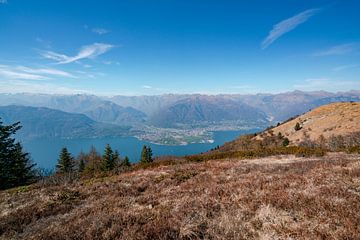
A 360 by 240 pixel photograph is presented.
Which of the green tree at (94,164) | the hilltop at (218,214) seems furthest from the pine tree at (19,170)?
the hilltop at (218,214)

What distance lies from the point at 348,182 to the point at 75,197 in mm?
13390

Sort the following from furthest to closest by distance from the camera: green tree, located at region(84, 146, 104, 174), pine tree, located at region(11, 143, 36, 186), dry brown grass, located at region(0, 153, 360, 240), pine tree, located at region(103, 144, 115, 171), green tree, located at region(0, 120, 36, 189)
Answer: pine tree, located at region(103, 144, 115, 171) < green tree, located at region(84, 146, 104, 174) < pine tree, located at region(11, 143, 36, 186) < green tree, located at region(0, 120, 36, 189) < dry brown grass, located at region(0, 153, 360, 240)

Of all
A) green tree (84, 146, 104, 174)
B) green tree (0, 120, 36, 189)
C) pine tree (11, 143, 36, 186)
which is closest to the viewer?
green tree (0, 120, 36, 189)

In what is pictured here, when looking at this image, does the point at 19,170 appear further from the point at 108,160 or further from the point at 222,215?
the point at 222,215

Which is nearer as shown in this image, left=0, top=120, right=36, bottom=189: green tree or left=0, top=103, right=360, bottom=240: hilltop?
left=0, top=103, right=360, bottom=240: hilltop

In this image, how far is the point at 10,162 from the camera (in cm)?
3622

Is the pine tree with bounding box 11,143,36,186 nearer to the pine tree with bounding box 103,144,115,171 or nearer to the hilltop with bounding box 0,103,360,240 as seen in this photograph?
the pine tree with bounding box 103,144,115,171

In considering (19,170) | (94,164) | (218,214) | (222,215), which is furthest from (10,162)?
(222,215)

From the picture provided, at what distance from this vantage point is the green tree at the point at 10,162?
3384 cm

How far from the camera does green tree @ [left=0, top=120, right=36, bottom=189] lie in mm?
33844

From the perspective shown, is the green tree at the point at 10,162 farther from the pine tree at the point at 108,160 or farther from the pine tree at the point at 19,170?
the pine tree at the point at 108,160

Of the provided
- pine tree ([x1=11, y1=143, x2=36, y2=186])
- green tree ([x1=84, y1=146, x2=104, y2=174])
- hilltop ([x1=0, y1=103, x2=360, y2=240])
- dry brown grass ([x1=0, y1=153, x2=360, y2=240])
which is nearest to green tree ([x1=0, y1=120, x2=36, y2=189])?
pine tree ([x1=11, y1=143, x2=36, y2=186])

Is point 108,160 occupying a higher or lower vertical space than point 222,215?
lower

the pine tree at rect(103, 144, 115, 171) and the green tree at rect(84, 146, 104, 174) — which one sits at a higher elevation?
the pine tree at rect(103, 144, 115, 171)
